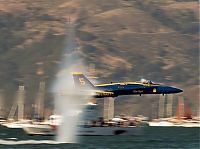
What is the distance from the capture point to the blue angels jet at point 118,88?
128m

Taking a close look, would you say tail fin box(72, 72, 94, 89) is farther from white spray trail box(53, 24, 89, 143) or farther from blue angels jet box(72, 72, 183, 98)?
white spray trail box(53, 24, 89, 143)

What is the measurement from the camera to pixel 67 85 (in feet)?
468

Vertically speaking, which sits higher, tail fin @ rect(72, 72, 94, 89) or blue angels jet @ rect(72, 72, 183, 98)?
tail fin @ rect(72, 72, 94, 89)

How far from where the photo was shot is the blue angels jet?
5030 inches

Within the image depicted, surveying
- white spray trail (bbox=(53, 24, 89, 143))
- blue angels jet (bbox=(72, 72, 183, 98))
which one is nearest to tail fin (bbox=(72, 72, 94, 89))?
blue angels jet (bbox=(72, 72, 183, 98))

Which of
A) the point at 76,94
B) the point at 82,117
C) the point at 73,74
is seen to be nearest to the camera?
the point at 73,74

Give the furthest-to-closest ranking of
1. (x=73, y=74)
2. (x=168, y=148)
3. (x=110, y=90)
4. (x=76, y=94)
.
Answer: (x=168, y=148)
(x=76, y=94)
(x=73, y=74)
(x=110, y=90)

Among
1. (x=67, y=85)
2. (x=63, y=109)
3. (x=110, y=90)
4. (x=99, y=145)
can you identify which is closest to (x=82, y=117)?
(x=99, y=145)

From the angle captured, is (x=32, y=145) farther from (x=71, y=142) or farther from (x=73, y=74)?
(x=73, y=74)

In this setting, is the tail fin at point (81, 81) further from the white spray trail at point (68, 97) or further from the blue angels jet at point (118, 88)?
the white spray trail at point (68, 97)

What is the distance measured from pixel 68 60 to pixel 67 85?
547 inches

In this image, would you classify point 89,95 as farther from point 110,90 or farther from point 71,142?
point 71,142

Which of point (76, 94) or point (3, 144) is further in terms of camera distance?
point (3, 144)

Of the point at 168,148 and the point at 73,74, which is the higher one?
the point at 73,74
